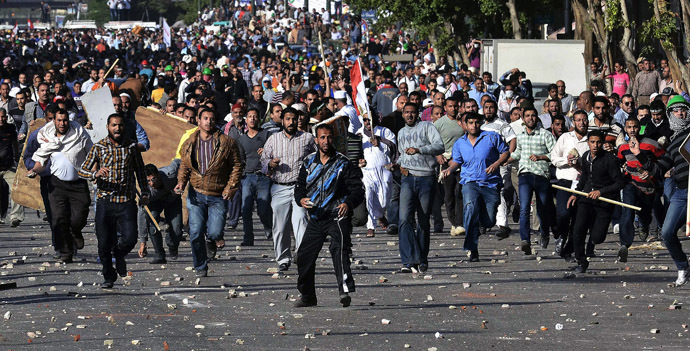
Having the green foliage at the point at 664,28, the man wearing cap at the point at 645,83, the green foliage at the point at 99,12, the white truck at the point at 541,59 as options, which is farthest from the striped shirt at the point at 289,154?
the green foliage at the point at 99,12

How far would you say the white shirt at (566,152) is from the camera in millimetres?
15570

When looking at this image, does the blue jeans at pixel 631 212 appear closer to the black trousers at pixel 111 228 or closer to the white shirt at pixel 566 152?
the white shirt at pixel 566 152

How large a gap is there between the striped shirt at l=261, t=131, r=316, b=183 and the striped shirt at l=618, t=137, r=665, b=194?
3.03 meters

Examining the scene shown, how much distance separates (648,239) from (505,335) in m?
7.01

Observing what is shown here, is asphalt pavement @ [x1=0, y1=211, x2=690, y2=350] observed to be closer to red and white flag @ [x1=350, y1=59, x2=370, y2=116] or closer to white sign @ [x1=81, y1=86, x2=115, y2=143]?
white sign @ [x1=81, y1=86, x2=115, y2=143]

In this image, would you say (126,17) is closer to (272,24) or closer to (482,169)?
(272,24)

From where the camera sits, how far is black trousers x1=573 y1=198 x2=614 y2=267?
1409 cm

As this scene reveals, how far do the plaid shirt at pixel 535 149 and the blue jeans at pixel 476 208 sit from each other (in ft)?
2.05

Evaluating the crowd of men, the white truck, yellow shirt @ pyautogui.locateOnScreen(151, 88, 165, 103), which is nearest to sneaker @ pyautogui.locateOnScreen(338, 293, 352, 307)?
the crowd of men

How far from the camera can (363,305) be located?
40.0 feet

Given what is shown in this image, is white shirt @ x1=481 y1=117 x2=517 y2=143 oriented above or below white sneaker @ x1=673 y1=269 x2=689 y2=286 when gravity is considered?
above

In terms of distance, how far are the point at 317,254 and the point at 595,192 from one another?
3.22m

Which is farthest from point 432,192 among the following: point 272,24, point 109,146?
point 272,24

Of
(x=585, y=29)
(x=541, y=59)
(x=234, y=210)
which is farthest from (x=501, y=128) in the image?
(x=541, y=59)
